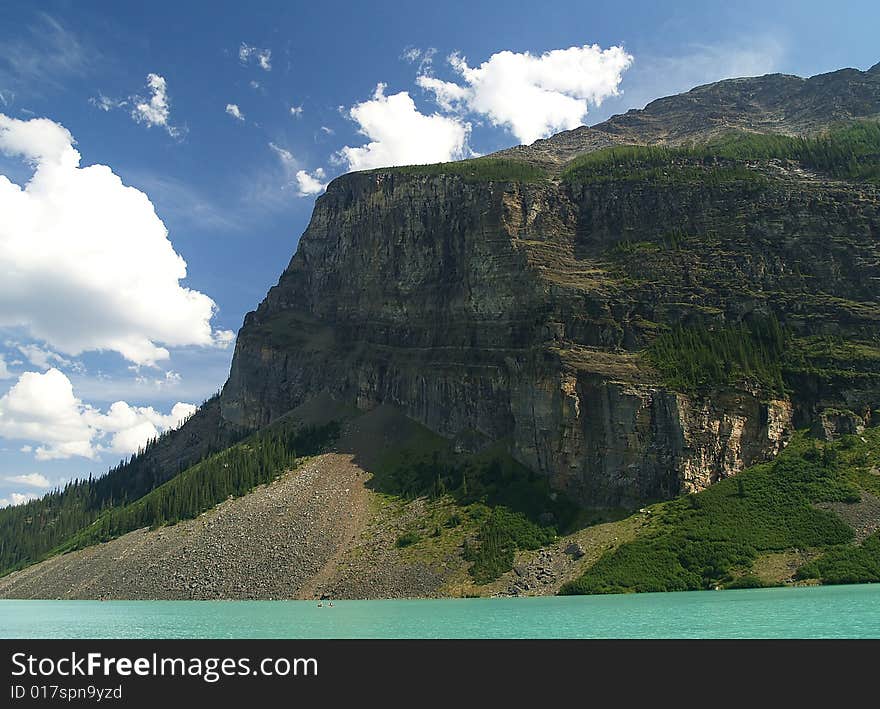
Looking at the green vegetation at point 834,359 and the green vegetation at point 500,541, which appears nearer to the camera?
the green vegetation at point 500,541

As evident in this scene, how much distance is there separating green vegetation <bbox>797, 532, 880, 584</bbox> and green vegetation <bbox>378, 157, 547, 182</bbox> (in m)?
105

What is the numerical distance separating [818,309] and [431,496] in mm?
78258

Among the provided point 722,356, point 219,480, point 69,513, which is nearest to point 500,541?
point 722,356

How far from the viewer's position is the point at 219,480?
139250 mm

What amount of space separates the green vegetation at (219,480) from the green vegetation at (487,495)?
2284 cm

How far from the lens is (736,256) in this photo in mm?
132125

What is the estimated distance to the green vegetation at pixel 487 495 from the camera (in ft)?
336

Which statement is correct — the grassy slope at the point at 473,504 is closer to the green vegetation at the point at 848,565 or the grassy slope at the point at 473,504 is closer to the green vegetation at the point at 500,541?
the green vegetation at the point at 500,541

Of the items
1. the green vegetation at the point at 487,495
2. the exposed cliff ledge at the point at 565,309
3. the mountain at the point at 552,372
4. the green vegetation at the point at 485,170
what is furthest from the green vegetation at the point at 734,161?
the green vegetation at the point at 487,495

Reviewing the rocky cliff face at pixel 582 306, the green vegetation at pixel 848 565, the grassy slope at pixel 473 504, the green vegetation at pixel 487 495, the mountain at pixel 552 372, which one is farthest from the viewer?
the rocky cliff face at pixel 582 306

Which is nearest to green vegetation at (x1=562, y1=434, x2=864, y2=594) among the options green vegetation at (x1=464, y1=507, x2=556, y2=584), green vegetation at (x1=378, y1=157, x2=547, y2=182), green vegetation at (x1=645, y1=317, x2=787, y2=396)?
green vegetation at (x1=464, y1=507, x2=556, y2=584)
